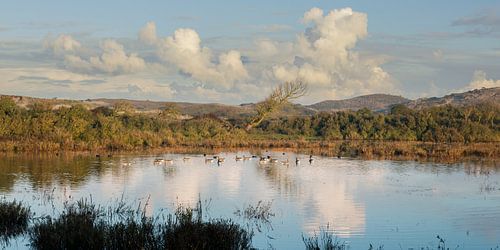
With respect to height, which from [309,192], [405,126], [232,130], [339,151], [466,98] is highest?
[466,98]

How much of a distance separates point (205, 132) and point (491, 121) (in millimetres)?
25139

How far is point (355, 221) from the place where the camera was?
57.5 feet

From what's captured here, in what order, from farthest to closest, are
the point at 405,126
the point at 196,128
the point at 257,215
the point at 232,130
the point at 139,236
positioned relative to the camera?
the point at 405,126 < the point at 232,130 < the point at 196,128 < the point at 257,215 < the point at 139,236

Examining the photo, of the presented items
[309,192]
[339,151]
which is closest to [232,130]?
[339,151]

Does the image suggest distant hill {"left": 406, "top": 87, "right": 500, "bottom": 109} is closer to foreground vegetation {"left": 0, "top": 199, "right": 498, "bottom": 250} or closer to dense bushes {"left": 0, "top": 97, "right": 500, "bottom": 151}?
dense bushes {"left": 0, "top": 97, "right": 500, "bottom": 151}

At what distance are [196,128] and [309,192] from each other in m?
32.6

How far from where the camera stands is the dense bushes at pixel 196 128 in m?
42.8

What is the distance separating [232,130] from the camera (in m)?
56.8

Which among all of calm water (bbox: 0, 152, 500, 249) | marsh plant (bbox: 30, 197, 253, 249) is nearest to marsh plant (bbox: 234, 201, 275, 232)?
calm water (bbox: 0, 152, 500, 249)

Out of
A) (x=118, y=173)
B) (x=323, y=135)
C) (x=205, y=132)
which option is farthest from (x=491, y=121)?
(x=118, y=173)

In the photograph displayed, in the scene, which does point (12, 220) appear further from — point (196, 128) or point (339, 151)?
point (196, 128)

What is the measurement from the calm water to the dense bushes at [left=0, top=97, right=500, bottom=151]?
26.1 ft

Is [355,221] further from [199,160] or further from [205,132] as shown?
[205,132]

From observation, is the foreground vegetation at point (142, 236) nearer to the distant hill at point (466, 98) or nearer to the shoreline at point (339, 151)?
the shoreline at point (339, 151)
